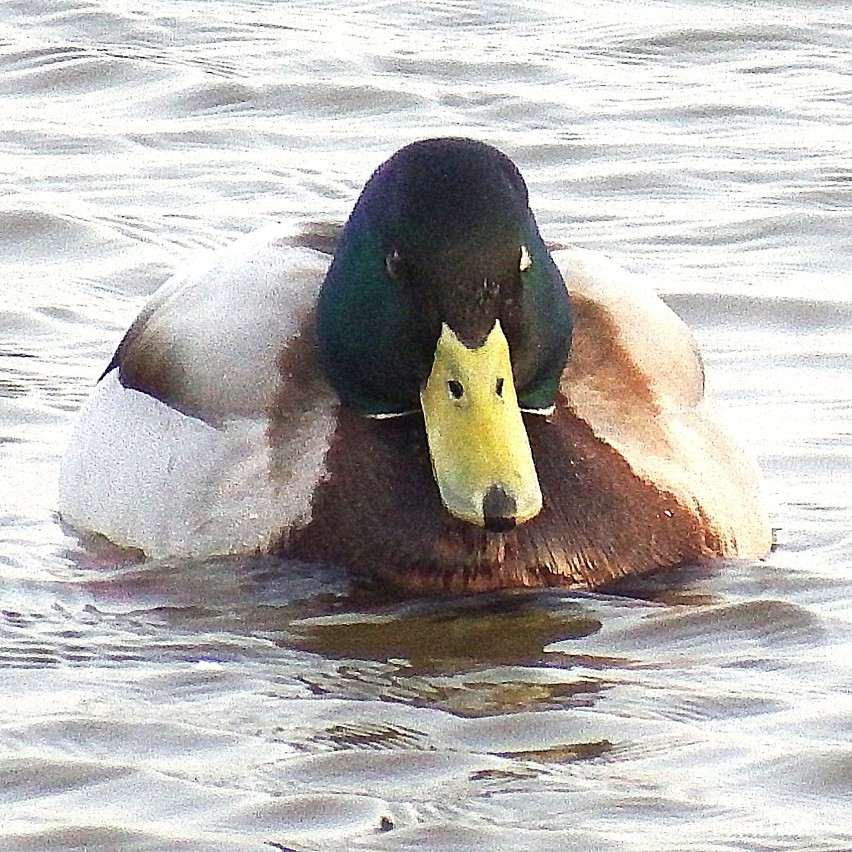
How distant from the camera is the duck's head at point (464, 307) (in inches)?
275

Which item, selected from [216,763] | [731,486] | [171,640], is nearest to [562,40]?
[731,486]

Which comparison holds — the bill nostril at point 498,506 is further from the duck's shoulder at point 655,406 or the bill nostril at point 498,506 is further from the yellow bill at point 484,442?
the duck's shoulder at point 655,406

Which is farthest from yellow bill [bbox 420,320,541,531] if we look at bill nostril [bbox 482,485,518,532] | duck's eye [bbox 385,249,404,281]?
duck's eye [bbox 385,249,404,281]

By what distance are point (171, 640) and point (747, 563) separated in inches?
59.8

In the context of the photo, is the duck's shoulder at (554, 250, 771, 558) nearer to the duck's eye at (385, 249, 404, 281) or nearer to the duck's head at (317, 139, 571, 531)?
the duck's head at (317, 139, 571, 531)

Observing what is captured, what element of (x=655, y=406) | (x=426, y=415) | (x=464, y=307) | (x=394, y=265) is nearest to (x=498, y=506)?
(x=426, y=415)

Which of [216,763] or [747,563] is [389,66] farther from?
[216,763]

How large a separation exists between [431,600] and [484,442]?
53 centimetres

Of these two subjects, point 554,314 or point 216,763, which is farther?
point 554,314

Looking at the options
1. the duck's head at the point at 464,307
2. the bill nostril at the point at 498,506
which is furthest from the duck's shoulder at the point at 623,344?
the bill nostril at the point at 498,506

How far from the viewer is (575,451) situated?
24.6 feet

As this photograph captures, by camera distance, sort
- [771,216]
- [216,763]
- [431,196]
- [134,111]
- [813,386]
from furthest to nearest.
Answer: [134,111], [771,216], [813,386], [431,196], [216,763]

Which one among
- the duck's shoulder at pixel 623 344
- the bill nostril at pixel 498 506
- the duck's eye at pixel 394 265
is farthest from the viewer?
the duck's shoulder at pixel 623 344

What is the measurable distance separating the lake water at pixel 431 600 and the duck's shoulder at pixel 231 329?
454 millimetres
